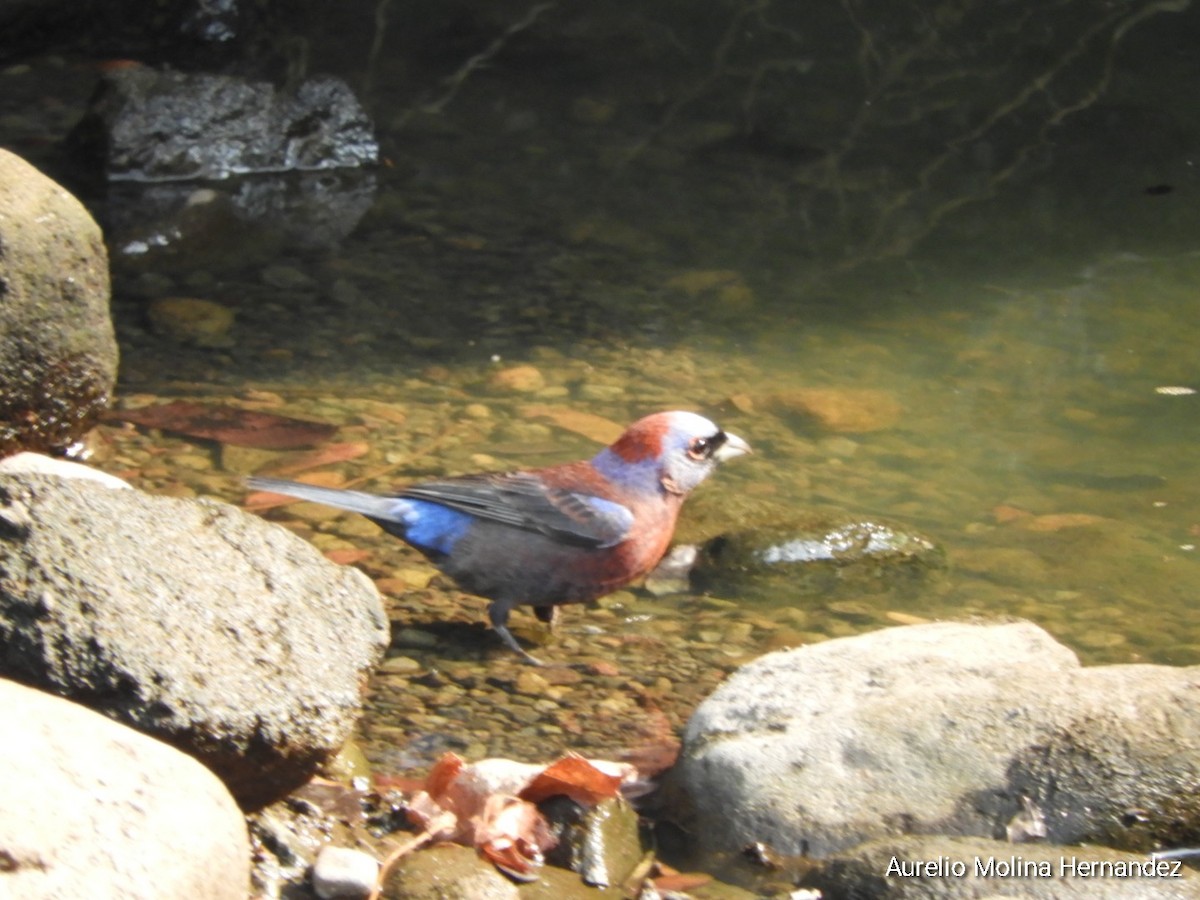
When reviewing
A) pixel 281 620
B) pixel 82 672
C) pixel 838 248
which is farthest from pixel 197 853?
pixel 838 248

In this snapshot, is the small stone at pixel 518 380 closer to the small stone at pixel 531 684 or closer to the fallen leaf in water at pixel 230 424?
the fallen leaf in water at pixel 230 424

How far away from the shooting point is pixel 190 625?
10.3ft

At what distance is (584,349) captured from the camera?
22.8 ft

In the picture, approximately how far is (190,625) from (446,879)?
0.69m

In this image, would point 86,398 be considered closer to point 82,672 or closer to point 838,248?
point 82,672

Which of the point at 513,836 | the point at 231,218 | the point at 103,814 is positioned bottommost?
the point at 513,836

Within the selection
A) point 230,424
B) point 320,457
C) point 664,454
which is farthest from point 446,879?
point 230,424

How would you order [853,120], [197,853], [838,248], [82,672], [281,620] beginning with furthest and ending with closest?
[853,120]
[838,248]
[281,620]
[82,672]
[197,853]

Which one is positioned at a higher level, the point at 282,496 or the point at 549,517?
the point at 549,517

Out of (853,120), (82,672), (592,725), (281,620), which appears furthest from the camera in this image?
(853,120)

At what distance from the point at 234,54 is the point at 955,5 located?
505 centimetres

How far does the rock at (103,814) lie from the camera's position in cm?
244

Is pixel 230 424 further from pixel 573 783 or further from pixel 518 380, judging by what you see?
pixel 573 783

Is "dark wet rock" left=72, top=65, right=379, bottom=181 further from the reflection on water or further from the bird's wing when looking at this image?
the bird's wing
